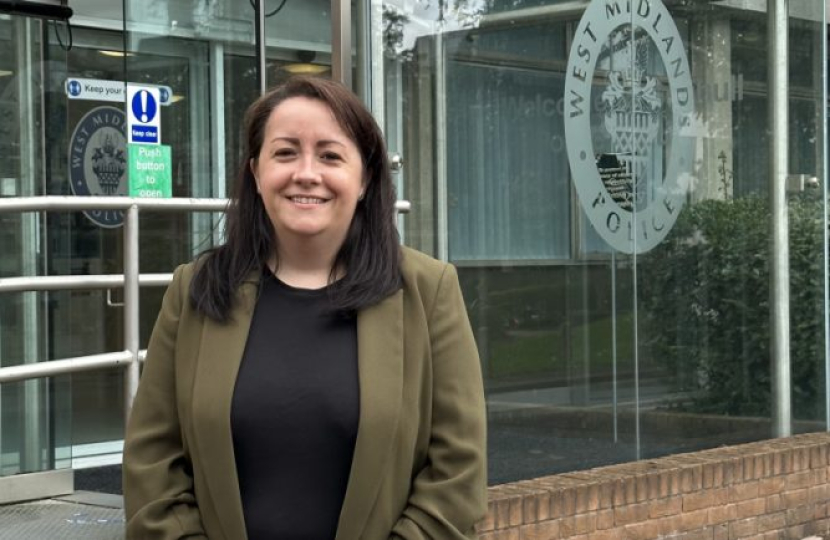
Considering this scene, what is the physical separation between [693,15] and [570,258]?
157cm

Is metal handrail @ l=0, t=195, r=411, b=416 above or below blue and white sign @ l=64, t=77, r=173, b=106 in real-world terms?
below

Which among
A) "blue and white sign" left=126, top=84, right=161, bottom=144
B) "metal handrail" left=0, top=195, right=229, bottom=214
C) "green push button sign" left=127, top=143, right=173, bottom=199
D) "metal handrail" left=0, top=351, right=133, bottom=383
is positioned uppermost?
"blue and white sign" left=126, top=84, right=161, bottom=144

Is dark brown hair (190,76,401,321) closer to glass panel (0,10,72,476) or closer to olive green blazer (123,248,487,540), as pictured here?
olive green blazer (123,248,487,540)

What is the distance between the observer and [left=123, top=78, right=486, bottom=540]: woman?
265 cm

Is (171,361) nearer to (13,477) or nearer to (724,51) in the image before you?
(13,477)

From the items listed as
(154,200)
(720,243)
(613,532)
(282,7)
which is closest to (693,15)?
(720,243)

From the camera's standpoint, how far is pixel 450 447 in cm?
272

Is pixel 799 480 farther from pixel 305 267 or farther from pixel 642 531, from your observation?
pixel 305 267

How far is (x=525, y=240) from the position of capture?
265 inches

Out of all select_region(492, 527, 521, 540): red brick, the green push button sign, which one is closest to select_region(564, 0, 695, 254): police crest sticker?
select_region(492, 527, 521, 540): red brick

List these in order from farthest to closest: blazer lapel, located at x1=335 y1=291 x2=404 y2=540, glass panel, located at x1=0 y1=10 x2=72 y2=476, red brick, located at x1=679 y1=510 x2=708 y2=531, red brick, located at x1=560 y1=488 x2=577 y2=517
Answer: red brick, located at x1=679 y1=510 x2=708 y2=531
glass panel, located at x1=0 y1=10 x2=72 y2=476
red brick, located at x1=560 y1=488 x2=577 y2=517
blazer lapel, located at x1=335 y1=291 x2=404 y2=540

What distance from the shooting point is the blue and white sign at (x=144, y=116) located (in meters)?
7.54

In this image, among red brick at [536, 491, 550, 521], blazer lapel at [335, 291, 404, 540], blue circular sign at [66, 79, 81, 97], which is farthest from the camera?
blue circular sign at [66, 79, 81, 97]

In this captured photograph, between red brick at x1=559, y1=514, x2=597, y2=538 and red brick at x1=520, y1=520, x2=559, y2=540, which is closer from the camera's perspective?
red brick at x1=520, y1=520, x2=559, y2=540
